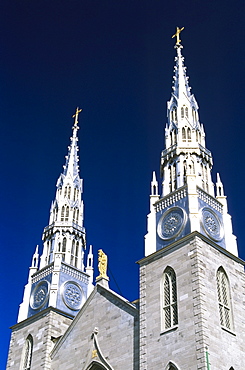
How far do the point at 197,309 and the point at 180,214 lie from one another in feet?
21.3

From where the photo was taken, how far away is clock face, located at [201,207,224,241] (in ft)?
105

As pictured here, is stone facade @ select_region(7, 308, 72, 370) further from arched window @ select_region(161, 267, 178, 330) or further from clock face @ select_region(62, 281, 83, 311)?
arched window @ select_region(161, 267, 178, 330)

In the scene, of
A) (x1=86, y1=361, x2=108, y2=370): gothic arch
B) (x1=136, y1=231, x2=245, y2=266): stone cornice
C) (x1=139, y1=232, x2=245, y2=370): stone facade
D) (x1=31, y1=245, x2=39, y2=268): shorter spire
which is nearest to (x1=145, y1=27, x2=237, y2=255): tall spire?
(x1=136, y1=231, x2=245, y2=266): stone cornice

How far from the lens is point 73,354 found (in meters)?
34.9

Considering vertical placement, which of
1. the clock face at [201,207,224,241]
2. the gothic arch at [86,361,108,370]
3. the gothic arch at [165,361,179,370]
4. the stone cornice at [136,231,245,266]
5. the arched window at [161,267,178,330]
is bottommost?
the gothic arch at [165,361,179,370]

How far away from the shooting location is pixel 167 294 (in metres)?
30.6

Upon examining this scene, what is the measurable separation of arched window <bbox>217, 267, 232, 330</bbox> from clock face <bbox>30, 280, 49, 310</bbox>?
580 inches

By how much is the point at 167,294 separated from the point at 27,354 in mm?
13662

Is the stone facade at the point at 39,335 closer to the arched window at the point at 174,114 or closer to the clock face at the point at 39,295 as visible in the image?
the clock face at the point at 39,295

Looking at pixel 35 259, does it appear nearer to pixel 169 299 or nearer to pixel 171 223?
pixel 171 223

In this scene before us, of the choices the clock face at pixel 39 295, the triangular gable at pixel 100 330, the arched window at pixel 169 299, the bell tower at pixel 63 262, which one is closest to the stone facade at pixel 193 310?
the arched window at pixel 169 299

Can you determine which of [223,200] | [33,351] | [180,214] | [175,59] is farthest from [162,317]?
[175,59]

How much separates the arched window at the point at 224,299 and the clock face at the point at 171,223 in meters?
3.37

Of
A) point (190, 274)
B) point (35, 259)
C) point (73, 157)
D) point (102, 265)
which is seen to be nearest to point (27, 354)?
point (35, 259)
